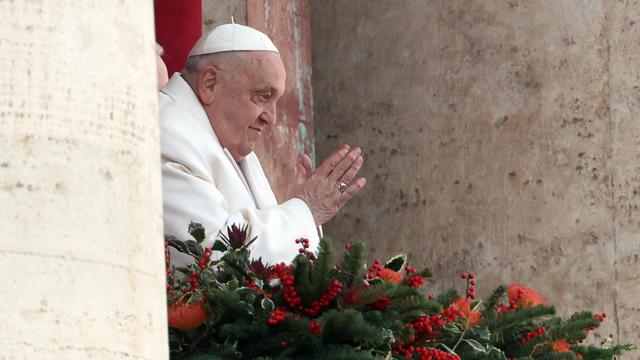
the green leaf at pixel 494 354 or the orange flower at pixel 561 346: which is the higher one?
the green leaf at pixel 494 354

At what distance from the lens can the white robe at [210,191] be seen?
5102 millimetres

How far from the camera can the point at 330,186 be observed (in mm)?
5363

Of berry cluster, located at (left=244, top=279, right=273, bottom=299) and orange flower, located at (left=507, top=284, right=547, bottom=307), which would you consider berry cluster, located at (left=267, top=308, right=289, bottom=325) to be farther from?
orange flower, located at (left=507, top=284, right=547, bottom=307)

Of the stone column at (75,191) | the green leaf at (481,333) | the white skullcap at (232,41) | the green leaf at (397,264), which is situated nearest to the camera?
the stone column at (75,191)

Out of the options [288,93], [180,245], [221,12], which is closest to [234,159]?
[180,245]

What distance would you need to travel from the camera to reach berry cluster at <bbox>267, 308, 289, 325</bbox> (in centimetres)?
401

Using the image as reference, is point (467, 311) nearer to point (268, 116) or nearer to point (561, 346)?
point (561, 346)

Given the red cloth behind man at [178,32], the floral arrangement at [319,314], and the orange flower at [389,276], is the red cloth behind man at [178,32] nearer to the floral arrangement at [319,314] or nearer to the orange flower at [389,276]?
the floral arrangement at [319,314]

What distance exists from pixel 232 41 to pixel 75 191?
294 centimetres

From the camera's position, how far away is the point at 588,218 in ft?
25.7

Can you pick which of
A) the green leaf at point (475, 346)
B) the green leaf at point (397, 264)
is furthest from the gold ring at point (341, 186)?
the green leaf at point (475, 346)

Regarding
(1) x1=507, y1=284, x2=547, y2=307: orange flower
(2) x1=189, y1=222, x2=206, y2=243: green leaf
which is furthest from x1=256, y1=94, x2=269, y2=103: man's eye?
(1) x1=507, y1=284, x2=547, y2=307: orange flower

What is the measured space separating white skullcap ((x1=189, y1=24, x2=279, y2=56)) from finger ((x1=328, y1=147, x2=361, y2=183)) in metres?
0.60

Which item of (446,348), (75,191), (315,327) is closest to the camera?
(75,191)
